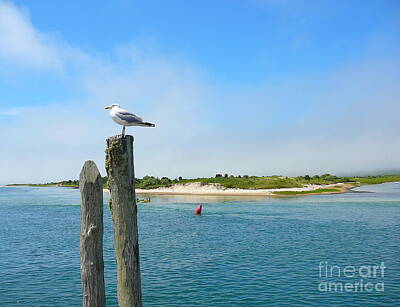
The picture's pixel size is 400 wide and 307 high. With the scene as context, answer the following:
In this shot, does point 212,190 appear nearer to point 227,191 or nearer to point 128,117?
point 227,191

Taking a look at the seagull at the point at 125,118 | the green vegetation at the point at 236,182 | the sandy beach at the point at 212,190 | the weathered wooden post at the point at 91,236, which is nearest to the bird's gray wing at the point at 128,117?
the seagull at the point at 125,118

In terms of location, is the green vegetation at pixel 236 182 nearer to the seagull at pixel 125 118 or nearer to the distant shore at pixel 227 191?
the distant shore at pixel 227 191

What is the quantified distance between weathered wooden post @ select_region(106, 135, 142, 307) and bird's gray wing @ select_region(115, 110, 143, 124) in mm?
1412

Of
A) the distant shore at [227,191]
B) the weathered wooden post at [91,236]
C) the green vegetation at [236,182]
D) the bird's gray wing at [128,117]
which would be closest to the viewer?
the weathered wooden post at [91,236]

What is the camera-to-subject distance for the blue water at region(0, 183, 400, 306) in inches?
654

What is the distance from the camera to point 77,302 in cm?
1598

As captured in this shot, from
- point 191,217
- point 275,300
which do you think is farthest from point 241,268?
point 191,217

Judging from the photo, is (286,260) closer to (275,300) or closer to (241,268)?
(241,268)

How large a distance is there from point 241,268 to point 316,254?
6486 millimetres

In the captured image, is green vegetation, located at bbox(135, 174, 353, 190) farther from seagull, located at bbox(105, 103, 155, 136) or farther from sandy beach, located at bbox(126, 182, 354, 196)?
seagull, located at bbox(105, 103, 155, 136)

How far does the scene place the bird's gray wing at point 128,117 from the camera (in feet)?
30.3

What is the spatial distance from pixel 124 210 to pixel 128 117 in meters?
2.51

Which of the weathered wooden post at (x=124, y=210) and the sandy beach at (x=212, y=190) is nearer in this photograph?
the weathered wooden post at (x=124, y=210)

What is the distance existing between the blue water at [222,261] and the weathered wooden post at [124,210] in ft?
28.4
